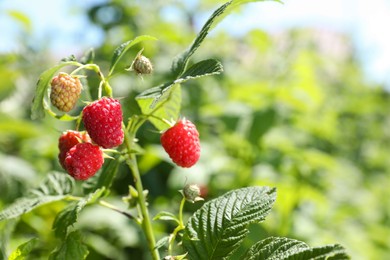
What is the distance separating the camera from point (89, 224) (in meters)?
A: 2.73

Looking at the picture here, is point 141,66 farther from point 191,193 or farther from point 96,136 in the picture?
point 191,193

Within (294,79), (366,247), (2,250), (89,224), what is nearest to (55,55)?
(294,79)

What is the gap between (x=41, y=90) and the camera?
110 centimetres

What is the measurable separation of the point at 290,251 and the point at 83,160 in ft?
1.24

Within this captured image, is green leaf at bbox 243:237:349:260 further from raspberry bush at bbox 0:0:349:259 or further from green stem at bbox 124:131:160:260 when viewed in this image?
green stem at bbox 124:131:160:260

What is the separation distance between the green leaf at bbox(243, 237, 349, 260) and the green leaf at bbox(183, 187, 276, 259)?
4 centimetres

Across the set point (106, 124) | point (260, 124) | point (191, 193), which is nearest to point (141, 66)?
point (106, 124)

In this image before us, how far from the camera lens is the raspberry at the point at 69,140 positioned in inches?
45.8

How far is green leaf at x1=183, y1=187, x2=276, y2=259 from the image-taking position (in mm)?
1062

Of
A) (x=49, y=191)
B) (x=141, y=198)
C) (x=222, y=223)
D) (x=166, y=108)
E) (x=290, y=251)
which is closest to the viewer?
(x=290, y=251)

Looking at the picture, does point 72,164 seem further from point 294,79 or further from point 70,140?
point 294,79

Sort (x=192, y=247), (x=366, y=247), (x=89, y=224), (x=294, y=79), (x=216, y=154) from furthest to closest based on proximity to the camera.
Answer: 1. (x=294, y=79)
2. (x=366, y=247)
3. (x=216, y=154)
4. (x=89, y=224)
5. (x=192, y=247)

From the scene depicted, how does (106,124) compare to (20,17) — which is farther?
(20,17)

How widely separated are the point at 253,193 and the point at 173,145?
0.62ft
